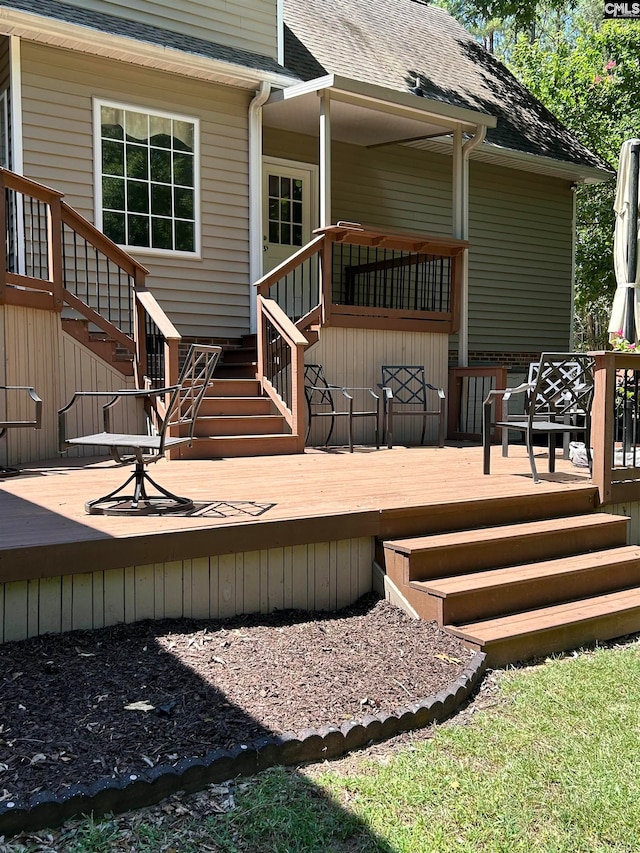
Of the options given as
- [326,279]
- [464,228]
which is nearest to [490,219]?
[464,228]

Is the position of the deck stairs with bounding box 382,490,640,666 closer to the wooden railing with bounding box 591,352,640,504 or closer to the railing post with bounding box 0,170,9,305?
the wooden railing with bounding box 591,352,640,504

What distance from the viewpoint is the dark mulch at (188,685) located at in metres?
2.48

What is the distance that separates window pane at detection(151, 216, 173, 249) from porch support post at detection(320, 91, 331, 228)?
1.57 metres

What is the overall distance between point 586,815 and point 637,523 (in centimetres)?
343

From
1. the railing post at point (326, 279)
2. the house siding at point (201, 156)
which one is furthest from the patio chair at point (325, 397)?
the house siding at point (201, 156)

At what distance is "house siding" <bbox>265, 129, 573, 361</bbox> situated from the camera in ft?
34.2

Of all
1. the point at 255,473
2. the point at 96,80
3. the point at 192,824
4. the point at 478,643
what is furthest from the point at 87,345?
the point at 192,824

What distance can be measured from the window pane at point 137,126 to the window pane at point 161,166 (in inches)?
6.5

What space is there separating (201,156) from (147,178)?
25.4 inches

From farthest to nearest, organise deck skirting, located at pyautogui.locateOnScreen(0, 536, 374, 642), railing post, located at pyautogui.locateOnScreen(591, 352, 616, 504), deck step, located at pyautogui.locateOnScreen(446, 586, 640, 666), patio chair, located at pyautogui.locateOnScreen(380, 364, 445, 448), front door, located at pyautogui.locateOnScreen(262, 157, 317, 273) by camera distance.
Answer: front door, located at pyautogui.locateOnScreen(262, 157, 317, 273) → patio chair, located at pyautogui.locateOnScreen(380, 364, 445, 448) → railing post, located at pyautogui.locateOnScreen(591, 352, 616, 504) → deck step, located at pyautogui.locateOnScreen(446, 586, 640, 666) → deck skirting, located at pyautogui.locateOnScreen(0, 536, 374, 642)

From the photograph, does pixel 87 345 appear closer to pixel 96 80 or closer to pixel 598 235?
pixel 96 80

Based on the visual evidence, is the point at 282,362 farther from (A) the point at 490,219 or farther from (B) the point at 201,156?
(A) the point at 490,219

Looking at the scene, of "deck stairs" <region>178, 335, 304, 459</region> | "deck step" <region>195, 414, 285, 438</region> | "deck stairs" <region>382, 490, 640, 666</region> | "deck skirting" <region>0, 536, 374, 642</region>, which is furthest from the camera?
"deck step" <region>195, 414, 285, 438</region>

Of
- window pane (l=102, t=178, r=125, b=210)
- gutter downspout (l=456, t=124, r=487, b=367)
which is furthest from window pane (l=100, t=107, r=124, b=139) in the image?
gutter downspout (l=456, t=124, r=487, b=367)
